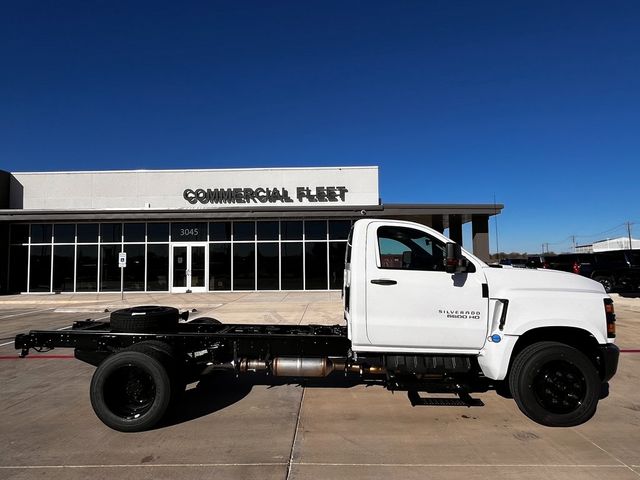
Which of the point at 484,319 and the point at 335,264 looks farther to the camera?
the point at 335,264

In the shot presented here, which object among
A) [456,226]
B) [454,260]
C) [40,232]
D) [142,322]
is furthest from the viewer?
[456,226]

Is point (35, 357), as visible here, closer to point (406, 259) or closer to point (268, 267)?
point (406, 259)

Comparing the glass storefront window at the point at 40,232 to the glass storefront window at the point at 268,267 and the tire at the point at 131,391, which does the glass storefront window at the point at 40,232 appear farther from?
the tire at the point at 131,391

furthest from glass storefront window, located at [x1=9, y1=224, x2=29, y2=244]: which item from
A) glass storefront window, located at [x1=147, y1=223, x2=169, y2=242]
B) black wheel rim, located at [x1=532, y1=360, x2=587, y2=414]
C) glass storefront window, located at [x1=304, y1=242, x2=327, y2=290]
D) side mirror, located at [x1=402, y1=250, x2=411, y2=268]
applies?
black wheel rim, located at [x1=532, y1=360, x2=587, y2=414]

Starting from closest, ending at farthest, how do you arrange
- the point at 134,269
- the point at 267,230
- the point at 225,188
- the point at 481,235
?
the point at 481,235 → the point at 225,188 → the point at 267,230 → the point at 134,269

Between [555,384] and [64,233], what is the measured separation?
2478 centimetres

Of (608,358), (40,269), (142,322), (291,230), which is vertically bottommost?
(608,358)

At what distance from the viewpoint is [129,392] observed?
202 inches

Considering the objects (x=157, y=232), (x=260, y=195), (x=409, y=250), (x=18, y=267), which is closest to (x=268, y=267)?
(x=260, y=195)

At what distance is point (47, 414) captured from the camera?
5414 millimetres

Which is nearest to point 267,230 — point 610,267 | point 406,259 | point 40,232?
point 40,232

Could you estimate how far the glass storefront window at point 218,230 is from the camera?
23641 mm

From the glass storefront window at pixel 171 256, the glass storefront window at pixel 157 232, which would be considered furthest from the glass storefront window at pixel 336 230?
the glass storefront window at pixel 157 232

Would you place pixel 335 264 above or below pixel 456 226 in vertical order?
below
